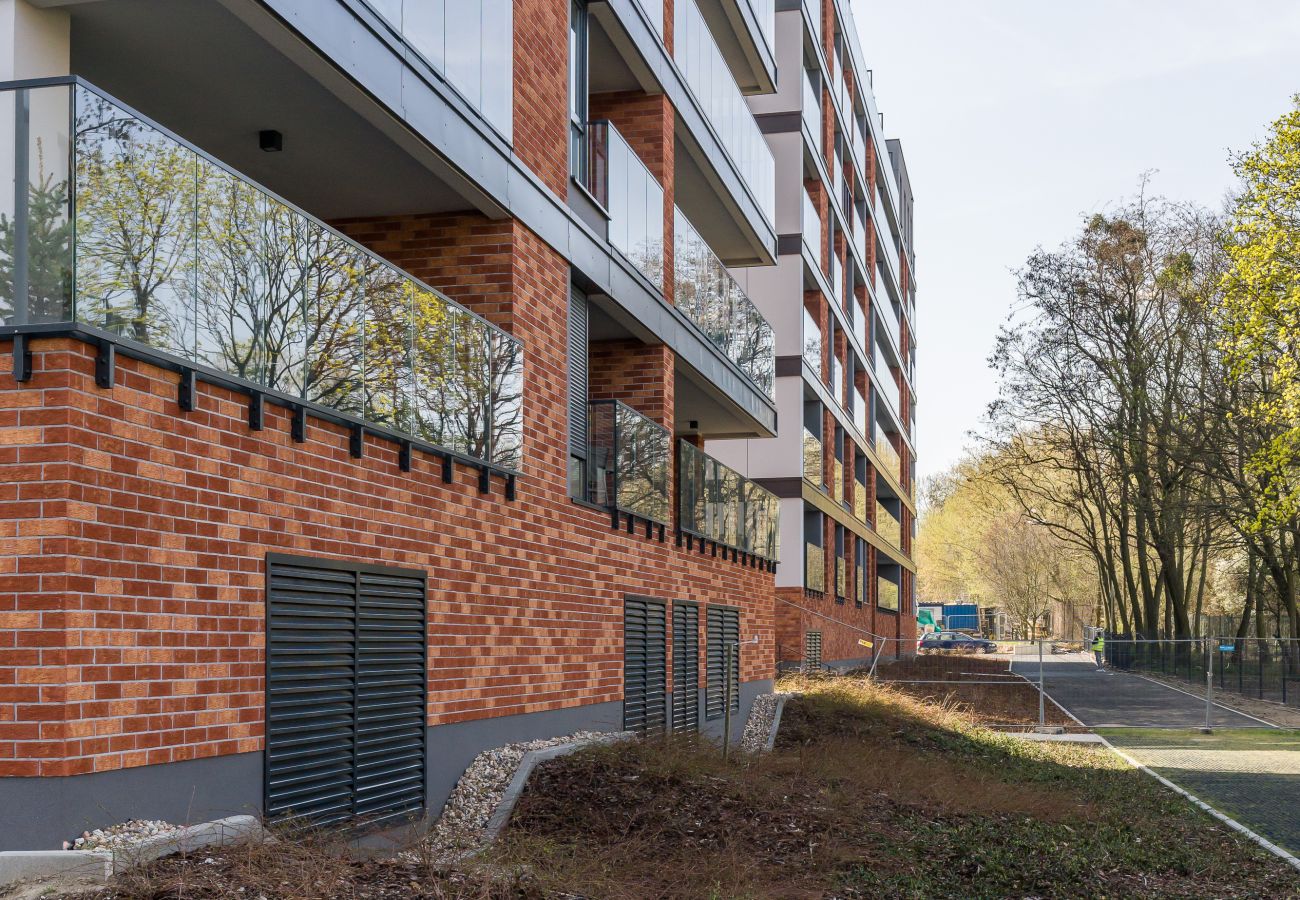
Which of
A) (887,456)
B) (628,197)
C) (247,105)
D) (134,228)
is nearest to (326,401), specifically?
(134,228)

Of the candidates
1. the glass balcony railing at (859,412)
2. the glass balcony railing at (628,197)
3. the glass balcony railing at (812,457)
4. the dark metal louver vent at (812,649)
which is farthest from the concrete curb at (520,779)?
the glass balcony railing at (859,412)

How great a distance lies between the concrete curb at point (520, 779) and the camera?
10648 mm

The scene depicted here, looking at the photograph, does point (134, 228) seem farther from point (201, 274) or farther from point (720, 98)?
point (720, 98)

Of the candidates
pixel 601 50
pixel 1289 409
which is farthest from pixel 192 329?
pixel 1289 409

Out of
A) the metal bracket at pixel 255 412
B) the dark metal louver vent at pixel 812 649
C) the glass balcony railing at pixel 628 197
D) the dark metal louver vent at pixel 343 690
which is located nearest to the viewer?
the metal bracket at pixel 255 412

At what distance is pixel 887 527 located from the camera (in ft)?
187

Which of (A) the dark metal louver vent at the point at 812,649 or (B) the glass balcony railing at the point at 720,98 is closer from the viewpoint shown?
(B) the glass balcony railing at the point at 720,98

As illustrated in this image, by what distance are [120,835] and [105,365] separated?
2257mm

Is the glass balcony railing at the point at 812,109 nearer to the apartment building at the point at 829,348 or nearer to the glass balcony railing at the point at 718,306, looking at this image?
the apartment building at the point at 829,348

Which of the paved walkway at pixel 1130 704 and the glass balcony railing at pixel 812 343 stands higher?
the glass balcony railing at pixel 812 343

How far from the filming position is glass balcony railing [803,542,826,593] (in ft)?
115

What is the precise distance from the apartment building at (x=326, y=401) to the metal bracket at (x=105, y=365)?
0.02 m

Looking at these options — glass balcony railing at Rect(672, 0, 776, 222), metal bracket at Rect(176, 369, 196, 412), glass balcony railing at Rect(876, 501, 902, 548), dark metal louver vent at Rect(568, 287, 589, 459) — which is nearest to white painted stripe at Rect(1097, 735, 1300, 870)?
dark metal louver vent at Rect(568, 287, 589, 459)

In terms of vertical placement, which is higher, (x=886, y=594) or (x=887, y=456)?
(x=887, y=456)
